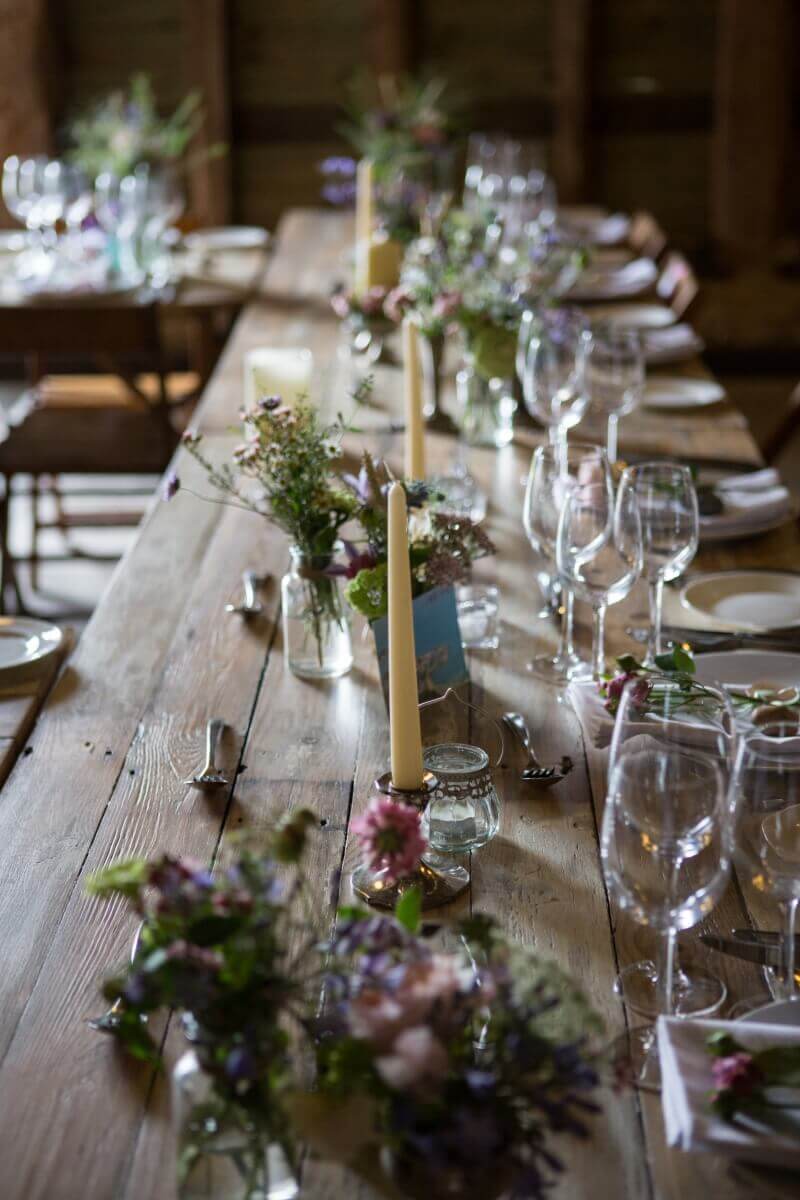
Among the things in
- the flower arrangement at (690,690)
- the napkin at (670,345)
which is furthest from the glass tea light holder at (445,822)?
the napkin at (670,345)

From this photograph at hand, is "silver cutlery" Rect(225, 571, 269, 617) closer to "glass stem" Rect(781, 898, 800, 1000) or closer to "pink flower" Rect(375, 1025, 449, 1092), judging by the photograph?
"glass stem" Rect(781, 898, 800, 1000)

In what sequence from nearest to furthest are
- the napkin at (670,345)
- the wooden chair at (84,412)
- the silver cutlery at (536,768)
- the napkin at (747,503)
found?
the silver cutlery at (536,768) → the napkin at (747,503) → the napkin at (670,345) → the wooden chair at (84,412)

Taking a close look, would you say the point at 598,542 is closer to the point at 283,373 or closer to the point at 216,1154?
the point at 216,1154

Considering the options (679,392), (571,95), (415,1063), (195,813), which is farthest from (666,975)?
(571,95)

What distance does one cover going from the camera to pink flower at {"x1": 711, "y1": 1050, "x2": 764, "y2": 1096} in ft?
2.92

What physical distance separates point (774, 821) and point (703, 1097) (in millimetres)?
209

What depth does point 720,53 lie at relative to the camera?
19.6 feet

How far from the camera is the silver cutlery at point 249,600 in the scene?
1805 mm

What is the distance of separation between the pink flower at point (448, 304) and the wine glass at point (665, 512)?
3.06 feet

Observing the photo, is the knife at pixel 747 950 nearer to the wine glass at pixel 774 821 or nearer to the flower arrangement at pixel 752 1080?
the wine glass at pixel 774 821

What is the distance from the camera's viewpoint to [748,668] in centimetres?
153

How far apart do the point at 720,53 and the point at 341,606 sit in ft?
16.8

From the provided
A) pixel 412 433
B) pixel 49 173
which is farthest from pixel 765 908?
pixel 49 173

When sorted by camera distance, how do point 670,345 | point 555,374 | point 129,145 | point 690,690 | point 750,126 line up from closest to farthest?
point 690,690 → point 555,374 → point 670,345 → point 129,145 → point 750,126
